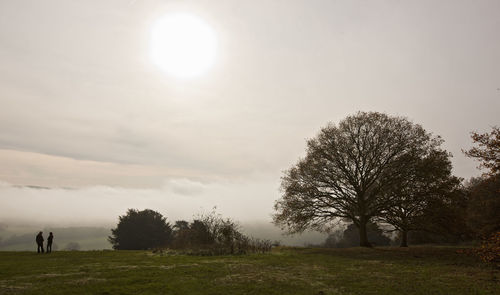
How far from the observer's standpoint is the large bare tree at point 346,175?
31406 mm

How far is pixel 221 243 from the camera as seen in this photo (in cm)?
2944

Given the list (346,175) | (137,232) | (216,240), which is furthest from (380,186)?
(137,232)

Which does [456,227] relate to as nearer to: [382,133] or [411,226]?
[411,226]

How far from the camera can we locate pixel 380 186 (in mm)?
31094

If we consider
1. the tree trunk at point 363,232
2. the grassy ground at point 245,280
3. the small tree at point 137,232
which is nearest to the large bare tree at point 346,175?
the tree trunk at point 363,232

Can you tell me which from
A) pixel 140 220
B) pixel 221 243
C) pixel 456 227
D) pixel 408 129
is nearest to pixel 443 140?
pixel 408 129

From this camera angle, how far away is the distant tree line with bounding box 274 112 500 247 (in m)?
Result: 28.8

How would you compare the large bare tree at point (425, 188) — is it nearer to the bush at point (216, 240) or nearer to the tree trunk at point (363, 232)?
the tree trunk at point (363, 232)

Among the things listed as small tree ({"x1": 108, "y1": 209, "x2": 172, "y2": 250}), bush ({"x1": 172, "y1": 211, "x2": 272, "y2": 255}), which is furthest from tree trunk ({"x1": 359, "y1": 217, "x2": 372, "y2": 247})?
small tree ({"x1": 108, "y1": 209, "x2": 172, "y2": 250})

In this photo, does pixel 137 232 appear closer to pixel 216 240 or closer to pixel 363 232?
pixel 216 240

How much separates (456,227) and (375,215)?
7585mm

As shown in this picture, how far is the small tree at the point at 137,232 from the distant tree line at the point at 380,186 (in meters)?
39.0

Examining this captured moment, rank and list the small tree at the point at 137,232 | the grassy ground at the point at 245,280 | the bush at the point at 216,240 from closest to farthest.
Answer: the grassy ground at the point at 245,280 < the bush at the point at 216,240 < the small tree at the point at 137,232

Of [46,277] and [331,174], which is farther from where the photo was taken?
[331,174]
